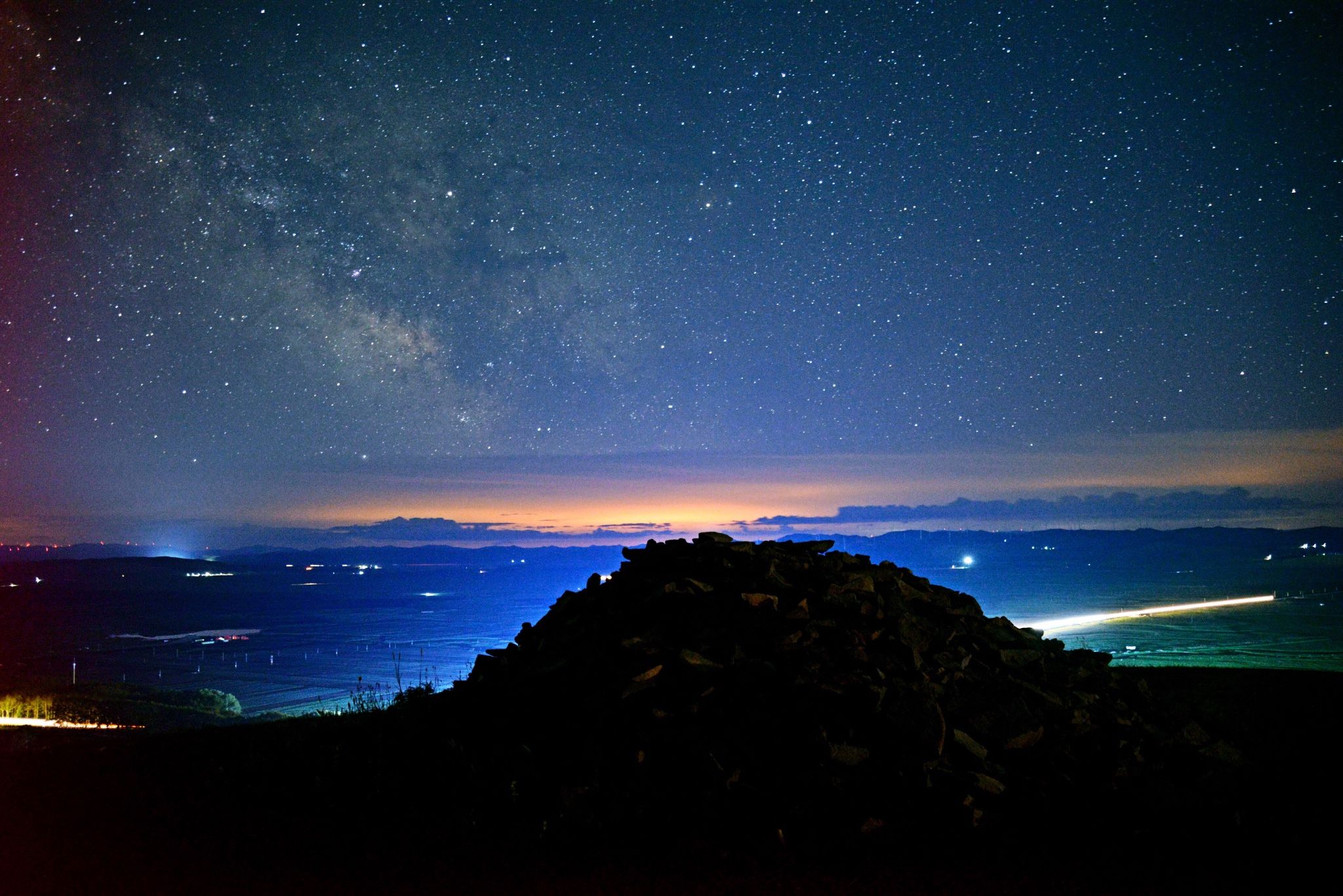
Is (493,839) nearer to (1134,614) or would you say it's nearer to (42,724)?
(42,724)

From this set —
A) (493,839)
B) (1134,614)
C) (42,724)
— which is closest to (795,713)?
(493,839)

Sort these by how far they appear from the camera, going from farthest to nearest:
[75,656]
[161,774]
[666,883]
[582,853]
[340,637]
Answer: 1. [340,637]
2. [75,656]
3. [161,774]
4. [582,853]
5. [666,883]

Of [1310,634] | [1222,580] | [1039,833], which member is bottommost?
[1222,580]

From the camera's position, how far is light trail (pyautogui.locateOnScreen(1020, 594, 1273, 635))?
215ft

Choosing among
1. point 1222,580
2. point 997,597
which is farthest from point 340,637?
point 1222,580

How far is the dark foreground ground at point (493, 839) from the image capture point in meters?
5.79

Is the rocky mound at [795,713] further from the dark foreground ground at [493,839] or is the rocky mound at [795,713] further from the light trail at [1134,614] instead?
the light trail at [1134,614]

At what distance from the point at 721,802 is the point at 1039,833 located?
281 centimetres

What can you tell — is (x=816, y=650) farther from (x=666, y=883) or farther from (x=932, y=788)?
(x=666, y=883)

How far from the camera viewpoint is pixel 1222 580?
438 feet

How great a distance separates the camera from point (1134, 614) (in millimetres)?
71438

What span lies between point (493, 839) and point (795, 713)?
10.2 feet

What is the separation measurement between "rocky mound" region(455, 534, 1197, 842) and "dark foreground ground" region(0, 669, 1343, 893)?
9.4 inches

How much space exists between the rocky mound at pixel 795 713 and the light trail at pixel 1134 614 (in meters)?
58.0
